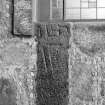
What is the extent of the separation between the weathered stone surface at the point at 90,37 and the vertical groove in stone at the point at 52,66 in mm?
146

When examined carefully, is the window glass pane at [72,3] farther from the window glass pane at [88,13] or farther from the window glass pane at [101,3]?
the window glass pane at [101,3]

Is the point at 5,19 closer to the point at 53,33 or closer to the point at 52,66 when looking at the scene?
the point at 53,33

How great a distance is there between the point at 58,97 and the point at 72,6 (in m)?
1.24

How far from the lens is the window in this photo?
4.17m

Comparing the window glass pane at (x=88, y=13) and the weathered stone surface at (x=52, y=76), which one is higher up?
the window glass pane at (x=88, y=13)

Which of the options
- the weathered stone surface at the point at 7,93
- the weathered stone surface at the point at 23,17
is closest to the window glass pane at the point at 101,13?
the weathered stone surface at the point at 23,17

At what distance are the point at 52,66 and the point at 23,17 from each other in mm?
768

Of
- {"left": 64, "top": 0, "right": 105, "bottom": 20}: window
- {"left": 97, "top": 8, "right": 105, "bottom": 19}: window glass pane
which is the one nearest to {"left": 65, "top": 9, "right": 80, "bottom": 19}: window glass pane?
{"left": 64, "top": 0, "right": 105, "bottom": 20}: window

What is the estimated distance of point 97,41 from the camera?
13.2 feet

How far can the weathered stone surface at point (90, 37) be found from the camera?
4.03 metres

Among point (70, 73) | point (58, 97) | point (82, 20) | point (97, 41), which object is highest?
point (82, 20)

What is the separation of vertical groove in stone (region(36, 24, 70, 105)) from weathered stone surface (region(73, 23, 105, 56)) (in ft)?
0.48

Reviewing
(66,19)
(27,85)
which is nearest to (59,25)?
(66,19)

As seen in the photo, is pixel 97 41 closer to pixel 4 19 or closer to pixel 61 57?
pixel 61 57
